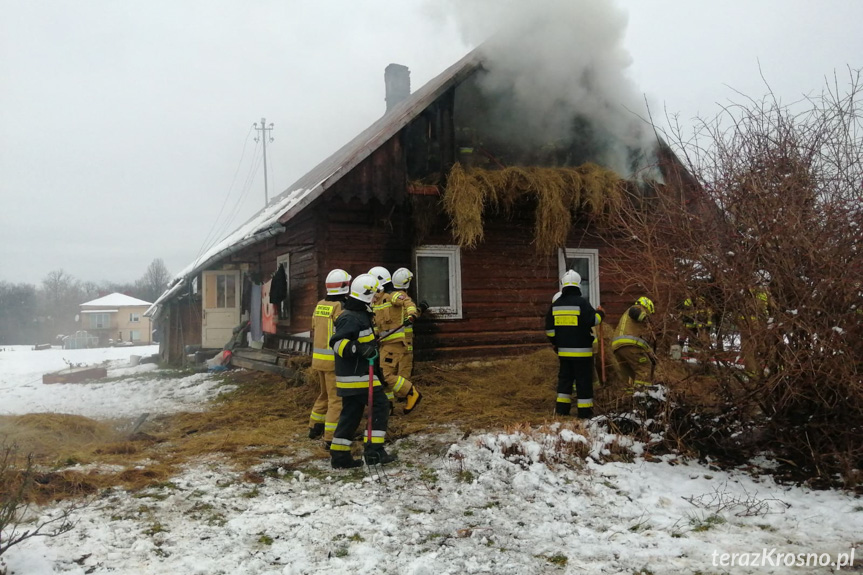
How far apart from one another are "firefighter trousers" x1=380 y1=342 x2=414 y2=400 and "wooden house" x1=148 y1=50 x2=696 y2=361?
2.08 metres

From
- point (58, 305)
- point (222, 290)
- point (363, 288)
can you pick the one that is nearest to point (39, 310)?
point (58, 305)

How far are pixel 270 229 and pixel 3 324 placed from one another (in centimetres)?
5823

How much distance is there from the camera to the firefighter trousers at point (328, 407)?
18.8 ft

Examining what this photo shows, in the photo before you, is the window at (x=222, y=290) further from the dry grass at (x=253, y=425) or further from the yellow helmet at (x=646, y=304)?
the yellow helmet at (x=646, y=304)

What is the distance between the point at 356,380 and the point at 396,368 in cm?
226

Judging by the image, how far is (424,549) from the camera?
3.42 metres

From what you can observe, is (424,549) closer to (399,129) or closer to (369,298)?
(369,298)

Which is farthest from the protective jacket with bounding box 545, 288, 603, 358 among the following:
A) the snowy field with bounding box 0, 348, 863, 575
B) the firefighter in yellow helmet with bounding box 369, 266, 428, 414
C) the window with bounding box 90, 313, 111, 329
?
the window with bounding box 90, 313, 111, 329

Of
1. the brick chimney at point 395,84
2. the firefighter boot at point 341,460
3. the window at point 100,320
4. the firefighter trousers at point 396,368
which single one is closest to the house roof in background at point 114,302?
the window at point 100,320

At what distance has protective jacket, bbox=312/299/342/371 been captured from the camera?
5.87m

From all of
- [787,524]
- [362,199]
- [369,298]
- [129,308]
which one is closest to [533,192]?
[362,199]

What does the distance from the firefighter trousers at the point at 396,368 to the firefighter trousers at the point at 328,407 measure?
738 mm

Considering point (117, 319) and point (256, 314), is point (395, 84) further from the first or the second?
point (117, 319)

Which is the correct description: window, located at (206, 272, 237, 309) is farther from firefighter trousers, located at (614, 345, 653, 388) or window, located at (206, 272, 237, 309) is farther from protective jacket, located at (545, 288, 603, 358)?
firefighter trousers, located at (614, 345, 653, 388)
